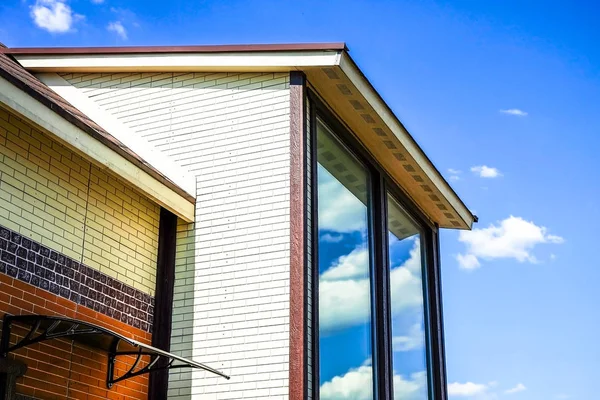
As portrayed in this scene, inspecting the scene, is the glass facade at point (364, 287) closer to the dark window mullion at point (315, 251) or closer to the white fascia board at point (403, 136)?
the dark window mullion at point (315, 251)

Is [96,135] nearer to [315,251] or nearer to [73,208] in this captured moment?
[73,208]

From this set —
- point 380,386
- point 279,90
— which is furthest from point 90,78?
point 380,386

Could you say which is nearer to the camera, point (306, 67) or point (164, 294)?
point (164, 294)

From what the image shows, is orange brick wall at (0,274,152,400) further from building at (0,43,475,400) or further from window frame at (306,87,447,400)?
window frame at (306,87,447,400)

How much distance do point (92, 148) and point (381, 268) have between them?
12.8 feet

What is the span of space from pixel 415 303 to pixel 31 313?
5587 mm

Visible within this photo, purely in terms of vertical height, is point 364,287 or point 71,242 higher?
point 364,287

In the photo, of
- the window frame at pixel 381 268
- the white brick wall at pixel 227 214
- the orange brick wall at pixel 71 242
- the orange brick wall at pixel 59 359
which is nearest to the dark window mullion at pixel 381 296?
the window frame at pixel 381 268

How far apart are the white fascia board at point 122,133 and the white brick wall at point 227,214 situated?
11cm

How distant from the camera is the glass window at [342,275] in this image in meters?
9.25

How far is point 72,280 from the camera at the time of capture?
797 centimetres

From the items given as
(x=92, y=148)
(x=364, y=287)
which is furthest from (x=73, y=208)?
(x=364, y=287)

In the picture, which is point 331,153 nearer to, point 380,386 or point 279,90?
point 279,90

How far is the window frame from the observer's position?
30.5ft
